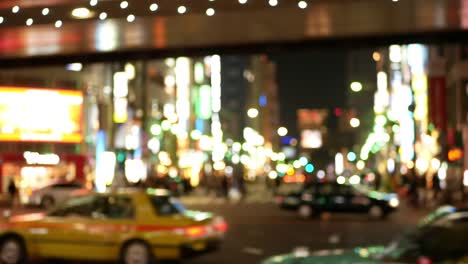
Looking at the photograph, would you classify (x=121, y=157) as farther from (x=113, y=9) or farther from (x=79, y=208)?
(x=79, y=208)

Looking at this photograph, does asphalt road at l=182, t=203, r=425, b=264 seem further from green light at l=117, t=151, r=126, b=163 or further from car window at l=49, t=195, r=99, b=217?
green light at l=117, t=151, r=126, b=163

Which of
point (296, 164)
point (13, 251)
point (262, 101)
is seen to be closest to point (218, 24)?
point (13, 251)

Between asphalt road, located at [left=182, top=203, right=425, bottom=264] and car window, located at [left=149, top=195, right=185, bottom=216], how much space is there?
1779mm

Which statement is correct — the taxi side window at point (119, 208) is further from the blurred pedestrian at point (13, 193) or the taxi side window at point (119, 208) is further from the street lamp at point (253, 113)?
the street lamp at point (253, 113)

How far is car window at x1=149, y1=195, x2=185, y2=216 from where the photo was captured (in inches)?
615

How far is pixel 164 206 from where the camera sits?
623 inches

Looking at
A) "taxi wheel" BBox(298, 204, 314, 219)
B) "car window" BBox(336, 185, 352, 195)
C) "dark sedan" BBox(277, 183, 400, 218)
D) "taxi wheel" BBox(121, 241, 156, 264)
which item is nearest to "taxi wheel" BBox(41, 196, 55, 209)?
"dark sedan" BBox(277, 183, 400, 218)

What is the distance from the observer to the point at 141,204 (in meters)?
15.5

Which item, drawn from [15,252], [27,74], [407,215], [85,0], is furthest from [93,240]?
[27,74]

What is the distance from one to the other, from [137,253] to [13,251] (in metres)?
2.45

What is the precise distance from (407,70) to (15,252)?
67.8m

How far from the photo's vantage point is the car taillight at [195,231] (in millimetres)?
15242

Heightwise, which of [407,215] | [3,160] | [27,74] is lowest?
[407,215]

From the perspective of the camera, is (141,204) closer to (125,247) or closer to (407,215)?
(125,247)
